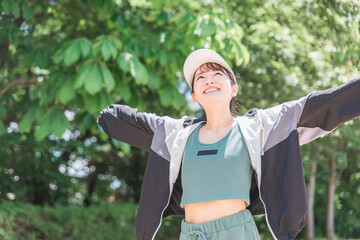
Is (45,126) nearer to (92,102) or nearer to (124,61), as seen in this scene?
(92,102)

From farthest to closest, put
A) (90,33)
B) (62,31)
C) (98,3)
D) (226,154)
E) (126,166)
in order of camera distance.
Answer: (126,166), (62,31), (90,33), (98,3), (226,154)

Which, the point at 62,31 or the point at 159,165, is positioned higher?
the point at 62,31

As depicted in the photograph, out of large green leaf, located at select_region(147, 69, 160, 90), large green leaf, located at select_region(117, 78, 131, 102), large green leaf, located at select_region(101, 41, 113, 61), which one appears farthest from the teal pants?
large green leaf, located at select_region(147, 69, 160, 90)

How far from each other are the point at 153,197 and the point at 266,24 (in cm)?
401

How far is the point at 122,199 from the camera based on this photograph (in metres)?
10.1

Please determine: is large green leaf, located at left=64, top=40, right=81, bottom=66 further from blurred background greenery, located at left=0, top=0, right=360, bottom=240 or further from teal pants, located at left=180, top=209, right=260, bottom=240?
teal pants, located at left=180, top=209, right=260, bottom=240

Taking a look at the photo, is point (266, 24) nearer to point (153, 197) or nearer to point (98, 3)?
point (98, 3)

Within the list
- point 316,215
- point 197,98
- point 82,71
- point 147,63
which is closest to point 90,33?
point 147,63

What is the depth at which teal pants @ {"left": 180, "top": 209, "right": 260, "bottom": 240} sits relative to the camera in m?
1.91

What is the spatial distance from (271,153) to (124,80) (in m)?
2.20

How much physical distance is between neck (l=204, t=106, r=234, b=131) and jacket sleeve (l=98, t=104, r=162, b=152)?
0.27m

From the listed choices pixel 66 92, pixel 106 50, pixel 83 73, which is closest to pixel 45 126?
pixel 66 92

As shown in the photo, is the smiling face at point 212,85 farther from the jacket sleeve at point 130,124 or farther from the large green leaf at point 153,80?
the large green leaf at point 153,80

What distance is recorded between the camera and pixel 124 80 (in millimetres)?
3967
